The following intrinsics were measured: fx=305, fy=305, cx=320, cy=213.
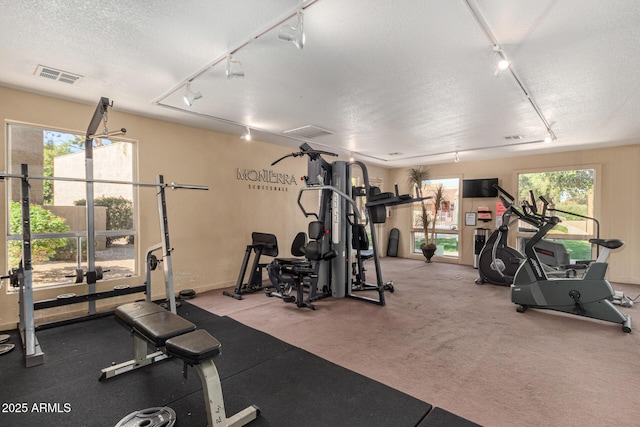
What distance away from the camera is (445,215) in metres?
8.16

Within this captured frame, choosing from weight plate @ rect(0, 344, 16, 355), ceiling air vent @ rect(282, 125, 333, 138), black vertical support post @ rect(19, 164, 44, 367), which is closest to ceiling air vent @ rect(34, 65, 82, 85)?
black vertical support post @ rect(19, 164, 44, 367)

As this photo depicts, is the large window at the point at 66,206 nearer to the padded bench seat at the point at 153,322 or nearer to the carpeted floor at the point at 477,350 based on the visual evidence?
the carpeted floor at the point at 477,350

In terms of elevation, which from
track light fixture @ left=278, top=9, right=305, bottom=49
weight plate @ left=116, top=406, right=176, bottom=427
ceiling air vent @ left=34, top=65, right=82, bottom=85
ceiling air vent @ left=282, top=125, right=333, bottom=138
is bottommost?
weight plate @ left=116, top=406, right=176, bottom=427

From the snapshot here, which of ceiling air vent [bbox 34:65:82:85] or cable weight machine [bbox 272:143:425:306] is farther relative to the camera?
cable weight machine [bbox 272:143:425:306]

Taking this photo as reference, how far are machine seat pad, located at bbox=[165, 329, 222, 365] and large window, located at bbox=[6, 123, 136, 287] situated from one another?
285 cm

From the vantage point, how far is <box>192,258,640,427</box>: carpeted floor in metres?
2.10

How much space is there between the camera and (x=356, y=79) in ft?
10.0

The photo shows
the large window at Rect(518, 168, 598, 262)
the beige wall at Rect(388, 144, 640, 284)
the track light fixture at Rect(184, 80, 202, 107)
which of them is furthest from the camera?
the large window at Rect(518, 168, 598, 262)

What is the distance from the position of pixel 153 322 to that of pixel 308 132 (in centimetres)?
377

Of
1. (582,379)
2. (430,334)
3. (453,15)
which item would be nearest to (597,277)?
(582,379)

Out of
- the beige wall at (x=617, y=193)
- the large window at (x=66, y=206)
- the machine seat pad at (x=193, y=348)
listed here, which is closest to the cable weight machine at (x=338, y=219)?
the large window at (x=66, y=206)

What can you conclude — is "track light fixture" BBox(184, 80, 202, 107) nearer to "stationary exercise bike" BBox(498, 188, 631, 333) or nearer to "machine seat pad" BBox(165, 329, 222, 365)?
"machine seat pad" BBox(165, 329, 222, 365)

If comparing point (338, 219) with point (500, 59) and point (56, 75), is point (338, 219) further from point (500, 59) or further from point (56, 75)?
point (56, 75)

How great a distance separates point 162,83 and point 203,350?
2.76 metres
